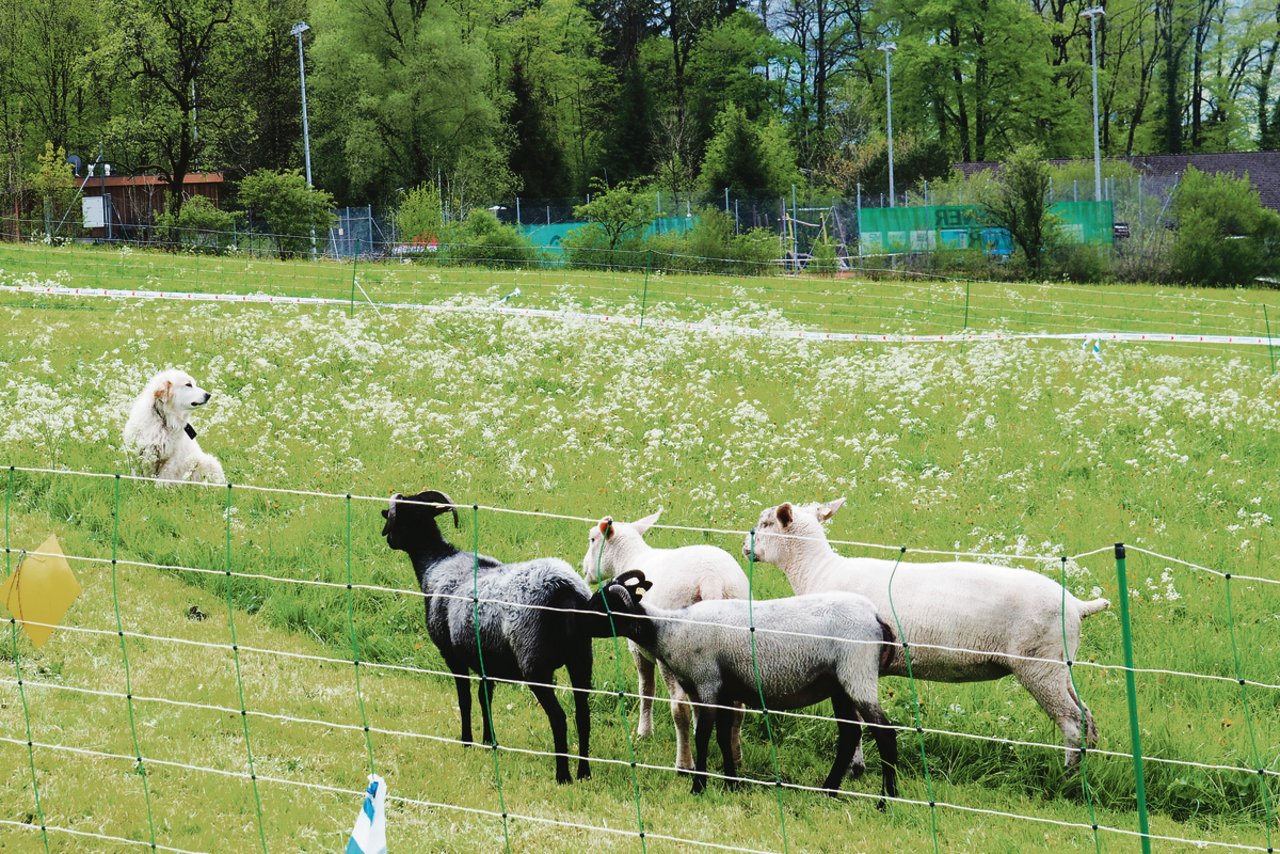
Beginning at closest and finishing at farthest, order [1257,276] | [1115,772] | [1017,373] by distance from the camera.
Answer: [1115,772] → [1017,373] → [1257,276]

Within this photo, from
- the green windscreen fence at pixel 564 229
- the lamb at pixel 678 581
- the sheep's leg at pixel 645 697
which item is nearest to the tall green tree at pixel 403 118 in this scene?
the green windscreen fence at pixel 564 229

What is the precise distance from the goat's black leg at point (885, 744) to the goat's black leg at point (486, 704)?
7.06 feet

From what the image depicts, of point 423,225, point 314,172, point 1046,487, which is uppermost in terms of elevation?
point 314,172

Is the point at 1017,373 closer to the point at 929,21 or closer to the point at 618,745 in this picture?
the point at 618,745

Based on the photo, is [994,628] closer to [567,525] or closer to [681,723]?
[681,723]

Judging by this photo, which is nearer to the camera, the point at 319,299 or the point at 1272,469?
the point at 1272,469

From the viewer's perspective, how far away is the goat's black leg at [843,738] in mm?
7328

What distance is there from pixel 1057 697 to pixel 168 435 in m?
9.08

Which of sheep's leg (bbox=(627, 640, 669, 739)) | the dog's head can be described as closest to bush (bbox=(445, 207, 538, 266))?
the dog's head

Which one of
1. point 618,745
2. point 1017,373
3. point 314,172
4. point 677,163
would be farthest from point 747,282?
point 314,172

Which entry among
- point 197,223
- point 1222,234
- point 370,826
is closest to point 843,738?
point 370,826

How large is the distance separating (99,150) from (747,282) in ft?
138

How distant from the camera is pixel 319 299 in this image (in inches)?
1040

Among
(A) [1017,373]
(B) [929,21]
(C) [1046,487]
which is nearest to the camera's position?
(C) [1046,487]
